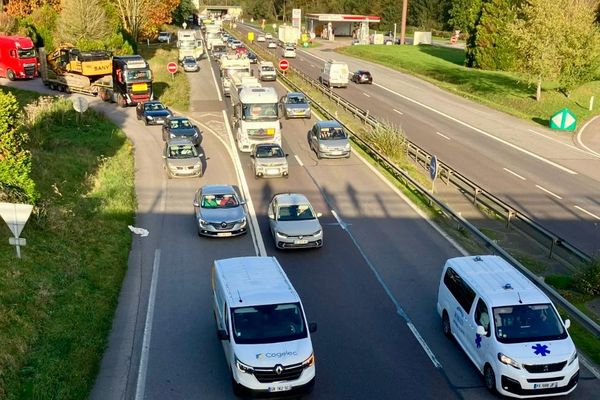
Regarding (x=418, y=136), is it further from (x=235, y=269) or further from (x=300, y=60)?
(x=300, y=60)

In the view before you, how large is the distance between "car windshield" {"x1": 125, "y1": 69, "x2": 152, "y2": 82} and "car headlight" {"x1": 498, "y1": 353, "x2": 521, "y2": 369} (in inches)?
1533

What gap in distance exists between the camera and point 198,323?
1495 cm

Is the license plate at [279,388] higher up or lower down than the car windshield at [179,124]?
lower down

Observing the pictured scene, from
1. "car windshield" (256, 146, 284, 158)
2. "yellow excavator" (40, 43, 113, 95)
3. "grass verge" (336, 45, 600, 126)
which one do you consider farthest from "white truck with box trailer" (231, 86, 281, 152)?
"grass verge" (336, 45, 600, 126)

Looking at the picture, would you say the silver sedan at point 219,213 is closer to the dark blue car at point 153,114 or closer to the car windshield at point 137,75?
the dark blue car at point 153,114

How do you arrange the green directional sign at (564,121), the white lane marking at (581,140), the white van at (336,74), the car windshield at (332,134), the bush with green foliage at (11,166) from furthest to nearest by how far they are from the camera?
the white van at (336,74)
the green directional sign at (564,121)
the white lane marking at (581,140)
the car windshield at (332,134)
the bush with green foliage at (11,166)

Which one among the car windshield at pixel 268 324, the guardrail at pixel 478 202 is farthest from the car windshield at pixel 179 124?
the car windshield at pixel 268 324

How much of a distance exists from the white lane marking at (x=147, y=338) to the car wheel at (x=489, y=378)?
22.4 ft

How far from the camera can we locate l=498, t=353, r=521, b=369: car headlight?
1148cm

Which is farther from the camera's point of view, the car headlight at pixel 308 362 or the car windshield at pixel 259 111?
the car windshield at pixel 259 111

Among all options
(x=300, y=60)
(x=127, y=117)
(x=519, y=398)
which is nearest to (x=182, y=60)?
(x=300, y=60)

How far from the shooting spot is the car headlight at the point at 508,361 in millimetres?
11477

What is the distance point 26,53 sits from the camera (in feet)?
181

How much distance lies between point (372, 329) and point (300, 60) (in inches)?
2861
